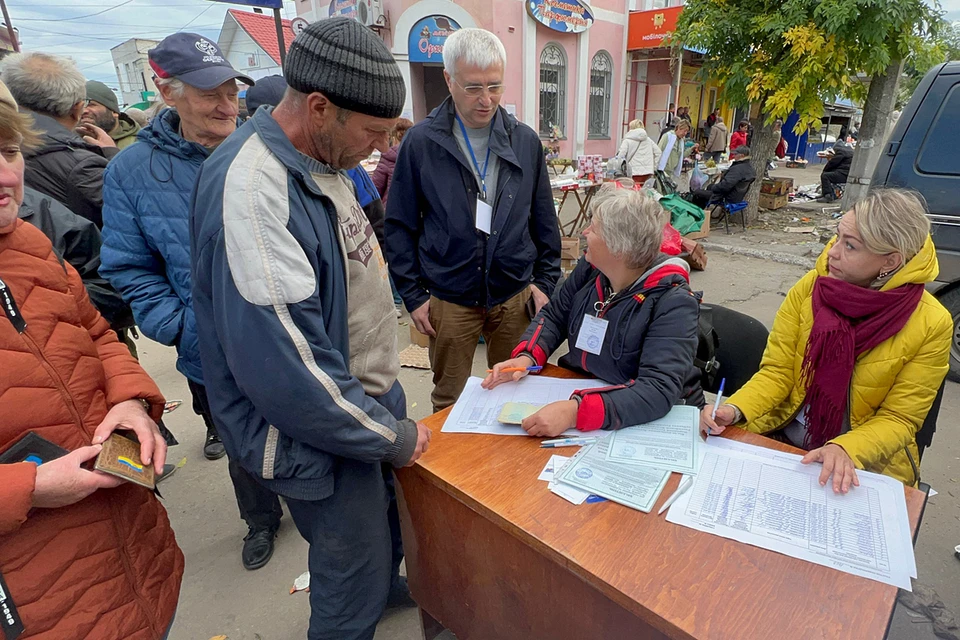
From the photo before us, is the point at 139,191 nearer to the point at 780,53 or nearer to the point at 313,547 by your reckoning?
the point at 313,547

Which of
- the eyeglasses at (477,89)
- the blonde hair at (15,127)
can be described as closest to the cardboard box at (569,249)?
the eyeglasses at (477,89)

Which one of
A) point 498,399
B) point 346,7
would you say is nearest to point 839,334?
point 498,399

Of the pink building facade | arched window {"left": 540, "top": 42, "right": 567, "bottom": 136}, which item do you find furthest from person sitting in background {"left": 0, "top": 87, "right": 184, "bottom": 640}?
arched window {"left": 540, "top": 42, "right": 567, "bottom": 136}

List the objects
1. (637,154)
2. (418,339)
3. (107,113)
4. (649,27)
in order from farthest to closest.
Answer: (649,27) → (637,154) → (418,339) → (107,113)

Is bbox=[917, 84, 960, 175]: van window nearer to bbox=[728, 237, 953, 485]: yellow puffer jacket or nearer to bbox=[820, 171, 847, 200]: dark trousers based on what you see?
bbox=[728, 237, 953, 485]: yellow puffer jacket

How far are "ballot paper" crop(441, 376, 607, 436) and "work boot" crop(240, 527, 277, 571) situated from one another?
4.08 feet

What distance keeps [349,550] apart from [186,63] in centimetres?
160

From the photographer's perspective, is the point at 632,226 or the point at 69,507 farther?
the point at 632,226

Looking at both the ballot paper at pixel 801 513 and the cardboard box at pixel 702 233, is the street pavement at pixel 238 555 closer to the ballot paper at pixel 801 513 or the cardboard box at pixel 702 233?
the ballot paper at pixel 801 513

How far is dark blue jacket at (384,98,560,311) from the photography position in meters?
2.17

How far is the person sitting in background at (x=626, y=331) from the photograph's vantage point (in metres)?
1.45

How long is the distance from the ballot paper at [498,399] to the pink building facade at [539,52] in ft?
35.9

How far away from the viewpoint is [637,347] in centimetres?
163

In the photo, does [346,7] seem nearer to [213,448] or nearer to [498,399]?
[213,448]
